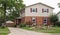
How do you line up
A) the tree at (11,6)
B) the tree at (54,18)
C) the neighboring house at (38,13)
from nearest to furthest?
the tree at (54,18), the neighboring house at (38,13), the tree at (11,6)

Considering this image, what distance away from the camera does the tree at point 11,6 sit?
7531cm

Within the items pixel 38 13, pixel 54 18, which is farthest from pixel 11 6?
pixel 54 18

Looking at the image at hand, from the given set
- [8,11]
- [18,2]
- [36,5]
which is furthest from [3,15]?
[36,5]

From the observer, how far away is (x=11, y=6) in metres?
76.7

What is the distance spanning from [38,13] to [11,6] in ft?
49.1

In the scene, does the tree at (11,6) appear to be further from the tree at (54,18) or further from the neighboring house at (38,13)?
the tree at (54,18)

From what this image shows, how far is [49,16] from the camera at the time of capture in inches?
2520

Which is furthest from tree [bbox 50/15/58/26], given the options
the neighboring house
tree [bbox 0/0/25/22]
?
tree [bbox 0/0/25/22]

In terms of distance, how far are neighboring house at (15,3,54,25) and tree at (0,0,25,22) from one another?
42.2 ft

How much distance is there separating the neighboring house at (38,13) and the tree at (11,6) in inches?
507

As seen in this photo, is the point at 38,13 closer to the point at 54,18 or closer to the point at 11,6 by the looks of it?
the point at 54,18

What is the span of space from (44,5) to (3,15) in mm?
20959

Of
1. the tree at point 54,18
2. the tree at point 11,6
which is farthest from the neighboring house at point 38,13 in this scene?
the tree at point 11,6

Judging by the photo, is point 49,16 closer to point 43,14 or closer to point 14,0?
point 43,14
